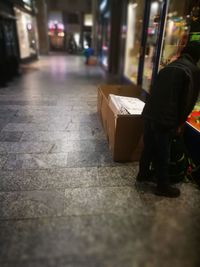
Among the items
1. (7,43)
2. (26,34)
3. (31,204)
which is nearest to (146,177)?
(31,204)

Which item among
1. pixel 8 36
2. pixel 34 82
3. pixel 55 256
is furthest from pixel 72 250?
pixel 8 36

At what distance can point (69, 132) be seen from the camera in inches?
134

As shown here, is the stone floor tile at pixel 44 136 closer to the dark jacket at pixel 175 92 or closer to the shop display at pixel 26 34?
the dark jacket at pixel 175 92

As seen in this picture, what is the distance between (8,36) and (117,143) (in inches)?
273

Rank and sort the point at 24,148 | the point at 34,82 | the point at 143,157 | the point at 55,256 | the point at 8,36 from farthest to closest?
the point at 8,36
the point at 34,82
the point at 24,148
the point at 143,157
the point at 55,256

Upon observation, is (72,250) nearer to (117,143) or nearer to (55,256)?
(55,256)

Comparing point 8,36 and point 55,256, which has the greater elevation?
point 8,36

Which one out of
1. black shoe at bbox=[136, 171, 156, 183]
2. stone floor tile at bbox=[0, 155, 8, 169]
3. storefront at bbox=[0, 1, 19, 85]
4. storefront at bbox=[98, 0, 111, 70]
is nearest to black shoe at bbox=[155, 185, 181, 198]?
black shoe at bbox=[136, 171, 156, 183]

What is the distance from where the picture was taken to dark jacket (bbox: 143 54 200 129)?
1.66 m

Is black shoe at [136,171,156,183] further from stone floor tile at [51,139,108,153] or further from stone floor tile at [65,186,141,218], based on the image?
stone floor tile at [51,139,108,153]

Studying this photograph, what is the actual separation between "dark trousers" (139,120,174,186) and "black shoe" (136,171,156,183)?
9 cm

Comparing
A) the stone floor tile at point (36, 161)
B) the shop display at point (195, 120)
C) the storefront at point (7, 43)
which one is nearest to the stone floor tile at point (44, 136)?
the stone floor tile at point (36, 161)

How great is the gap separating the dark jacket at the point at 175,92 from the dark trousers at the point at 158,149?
89 mm

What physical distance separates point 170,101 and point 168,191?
0.88 meters
